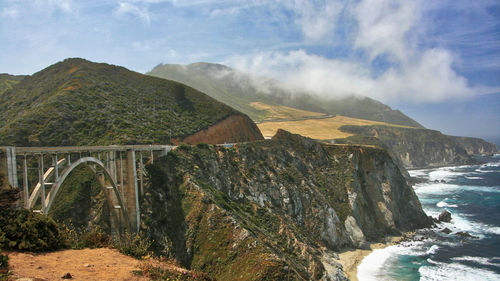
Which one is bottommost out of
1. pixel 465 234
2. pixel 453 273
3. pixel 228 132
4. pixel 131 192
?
pixel 453 273

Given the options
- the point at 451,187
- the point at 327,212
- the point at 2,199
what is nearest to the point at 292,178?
the point at 327,212

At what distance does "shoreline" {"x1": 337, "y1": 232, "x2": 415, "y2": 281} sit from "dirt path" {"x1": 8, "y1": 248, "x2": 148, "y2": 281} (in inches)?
1323

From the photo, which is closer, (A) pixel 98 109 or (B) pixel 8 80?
(A) pixel 98 109

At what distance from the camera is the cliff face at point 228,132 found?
2155 inches

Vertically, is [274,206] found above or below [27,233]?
below

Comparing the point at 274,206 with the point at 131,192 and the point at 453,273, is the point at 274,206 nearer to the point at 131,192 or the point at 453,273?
the point at 131,192

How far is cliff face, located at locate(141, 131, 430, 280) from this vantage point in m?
27.3

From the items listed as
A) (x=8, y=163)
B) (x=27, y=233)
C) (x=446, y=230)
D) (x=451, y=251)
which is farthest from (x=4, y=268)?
(x=446, y=230)

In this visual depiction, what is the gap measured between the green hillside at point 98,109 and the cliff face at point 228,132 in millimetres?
1316

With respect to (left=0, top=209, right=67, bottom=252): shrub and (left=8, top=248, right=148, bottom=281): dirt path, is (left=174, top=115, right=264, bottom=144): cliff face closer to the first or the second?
(left=0, top=209, right=67, bottom=252): shrub

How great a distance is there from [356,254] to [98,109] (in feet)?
145

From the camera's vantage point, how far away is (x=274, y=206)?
43.9 meters

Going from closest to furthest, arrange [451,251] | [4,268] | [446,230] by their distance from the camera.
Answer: [4,268]
[451,251]
[446,230]

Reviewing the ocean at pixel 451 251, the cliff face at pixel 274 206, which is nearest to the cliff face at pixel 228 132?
the cliff face at pixel 274 206
